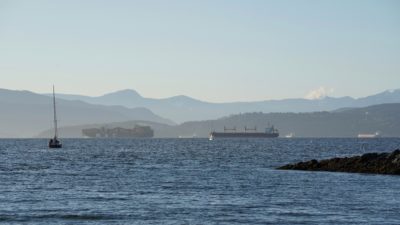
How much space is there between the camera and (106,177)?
76.6 m

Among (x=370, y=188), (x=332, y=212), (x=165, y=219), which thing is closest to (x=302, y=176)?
(x=370, y=188)

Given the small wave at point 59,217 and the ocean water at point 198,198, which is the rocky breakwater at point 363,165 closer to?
the ocean water at point 198,198

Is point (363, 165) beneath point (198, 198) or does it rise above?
above

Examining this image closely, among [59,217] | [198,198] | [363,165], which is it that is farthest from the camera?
[363,165]

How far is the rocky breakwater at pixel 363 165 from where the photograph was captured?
8169cm

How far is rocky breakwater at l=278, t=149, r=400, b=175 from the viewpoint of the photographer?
81688mm

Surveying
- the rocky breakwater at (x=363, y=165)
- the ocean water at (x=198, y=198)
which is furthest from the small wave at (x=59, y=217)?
the rocky breakwater at (x=363, y=165)

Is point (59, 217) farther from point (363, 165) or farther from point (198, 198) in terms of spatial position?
point (363, 165)

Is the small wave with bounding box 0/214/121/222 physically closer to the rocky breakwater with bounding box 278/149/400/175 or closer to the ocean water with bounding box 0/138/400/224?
the ocean water with bounding box 0/138/400/224

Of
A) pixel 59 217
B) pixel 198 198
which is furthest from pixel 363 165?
pixel 59 217

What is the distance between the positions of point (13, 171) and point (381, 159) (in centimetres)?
3916

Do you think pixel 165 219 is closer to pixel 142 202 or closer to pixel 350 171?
pixel 142 202

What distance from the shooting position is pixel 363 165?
8594cm

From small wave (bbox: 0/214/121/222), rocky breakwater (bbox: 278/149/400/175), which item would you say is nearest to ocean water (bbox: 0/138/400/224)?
small wave (bbox: 0/214/121/222)
